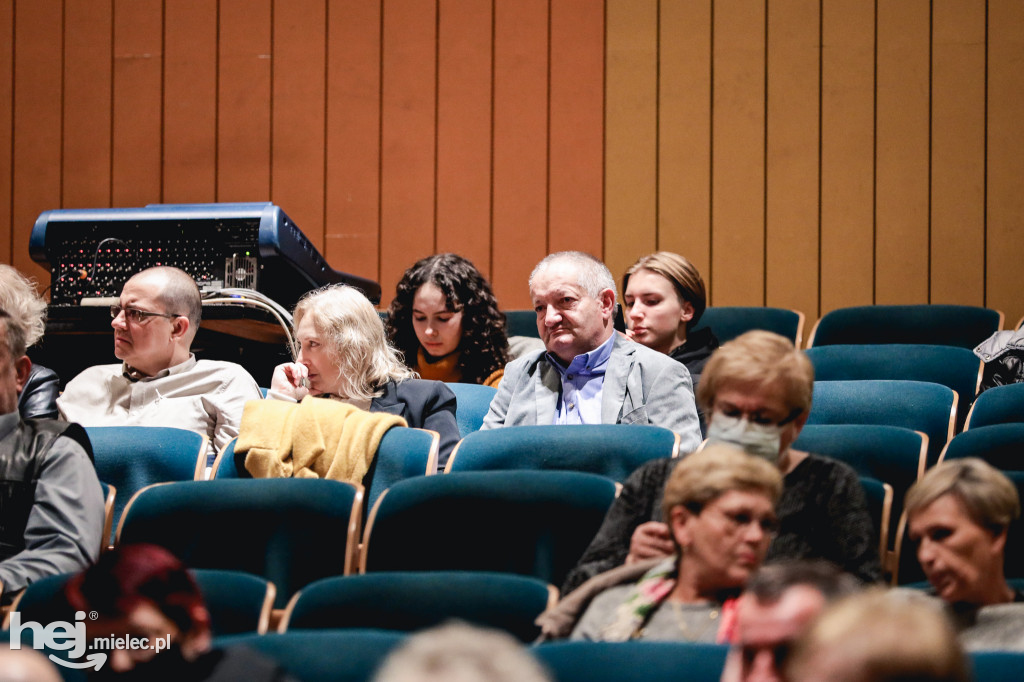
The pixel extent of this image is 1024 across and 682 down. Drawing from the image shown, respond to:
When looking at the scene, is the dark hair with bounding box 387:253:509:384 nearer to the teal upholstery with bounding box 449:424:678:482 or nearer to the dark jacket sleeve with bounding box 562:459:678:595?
the teal upholstery with bounding box 449:424:678:482

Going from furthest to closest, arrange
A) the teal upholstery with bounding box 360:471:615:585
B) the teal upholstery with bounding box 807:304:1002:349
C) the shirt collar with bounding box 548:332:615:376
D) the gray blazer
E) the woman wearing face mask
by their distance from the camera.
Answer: the teal upholstery with bounding box 807:304:1002:349
the shirt collar with bounding box 548:332:615:376
the gray blazer
the teal upholstery with bounding box 360:471:615:585
the woman wearing face mask

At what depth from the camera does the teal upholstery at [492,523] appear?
1481 millimetres

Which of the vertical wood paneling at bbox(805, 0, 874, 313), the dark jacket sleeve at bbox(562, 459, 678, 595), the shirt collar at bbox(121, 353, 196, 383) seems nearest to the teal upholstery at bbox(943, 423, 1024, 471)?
the dark jacket sleeve at bbox(562, 459, 678, 595)

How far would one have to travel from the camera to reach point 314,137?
3736 mm

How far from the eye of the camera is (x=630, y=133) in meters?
3.64

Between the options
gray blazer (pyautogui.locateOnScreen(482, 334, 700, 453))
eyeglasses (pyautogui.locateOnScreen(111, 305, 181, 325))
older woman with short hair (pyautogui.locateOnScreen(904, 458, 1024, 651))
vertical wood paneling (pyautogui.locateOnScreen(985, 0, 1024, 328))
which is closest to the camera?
older woman with short hair (pyautogui.locateOnScreen(904, 458, 1024, 651))

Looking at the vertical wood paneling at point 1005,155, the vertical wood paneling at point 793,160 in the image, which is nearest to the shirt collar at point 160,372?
the vertical wood paneling at point 793,160

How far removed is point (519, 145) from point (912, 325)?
1487mm

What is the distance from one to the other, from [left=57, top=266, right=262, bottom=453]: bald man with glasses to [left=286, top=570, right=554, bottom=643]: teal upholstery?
40.3 inches

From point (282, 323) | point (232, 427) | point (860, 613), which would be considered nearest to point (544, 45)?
point (282, 323)

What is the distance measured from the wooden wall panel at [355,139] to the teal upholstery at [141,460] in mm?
1890

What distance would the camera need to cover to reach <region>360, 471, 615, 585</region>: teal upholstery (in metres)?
1.48

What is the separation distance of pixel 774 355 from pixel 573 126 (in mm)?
2402

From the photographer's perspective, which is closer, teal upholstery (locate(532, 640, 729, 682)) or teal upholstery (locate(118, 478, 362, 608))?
teal upholstery (locate(532, 640, 729, 682))
